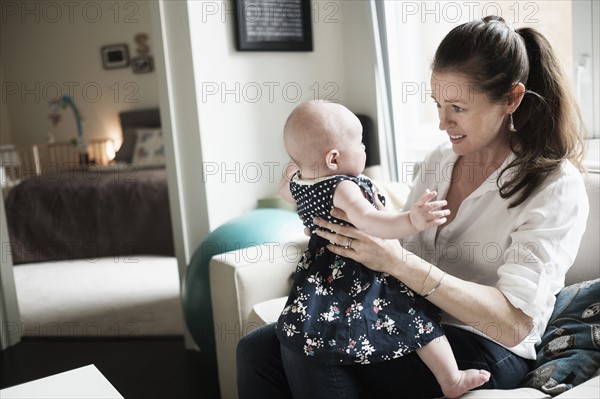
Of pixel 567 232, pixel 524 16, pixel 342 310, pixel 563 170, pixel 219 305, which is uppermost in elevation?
pixel 524 16

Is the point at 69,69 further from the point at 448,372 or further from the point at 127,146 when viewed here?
the point at 448,372

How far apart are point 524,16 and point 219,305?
5.89 ft

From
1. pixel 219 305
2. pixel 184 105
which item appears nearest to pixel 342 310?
pixel 219 305

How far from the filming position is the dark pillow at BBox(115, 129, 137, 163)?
6039 millimetres

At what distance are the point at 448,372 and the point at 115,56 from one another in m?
6.02

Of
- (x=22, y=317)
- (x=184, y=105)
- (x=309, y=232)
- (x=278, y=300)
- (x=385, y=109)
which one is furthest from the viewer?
(x=22, y=317)

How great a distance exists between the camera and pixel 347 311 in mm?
1261

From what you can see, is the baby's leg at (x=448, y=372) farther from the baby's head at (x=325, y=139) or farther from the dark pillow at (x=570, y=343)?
the baby's head at (x=325, y=139)

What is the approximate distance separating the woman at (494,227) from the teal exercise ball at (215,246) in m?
0.81

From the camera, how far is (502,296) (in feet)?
4.17

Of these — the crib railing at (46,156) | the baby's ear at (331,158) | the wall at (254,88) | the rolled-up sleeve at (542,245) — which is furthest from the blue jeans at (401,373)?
the crib railing at (46,156)

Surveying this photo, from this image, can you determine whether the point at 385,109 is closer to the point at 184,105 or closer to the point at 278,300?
the point at 184,105

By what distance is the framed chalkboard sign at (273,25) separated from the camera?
2.71 metres

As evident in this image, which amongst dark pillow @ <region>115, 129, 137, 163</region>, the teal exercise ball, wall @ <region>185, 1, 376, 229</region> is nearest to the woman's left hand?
the teal exercise ball
